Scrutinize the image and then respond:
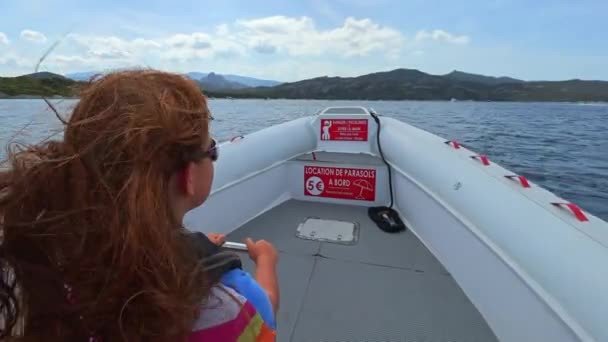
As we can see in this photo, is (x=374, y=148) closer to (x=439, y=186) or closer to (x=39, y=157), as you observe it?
(x=439, y=186)

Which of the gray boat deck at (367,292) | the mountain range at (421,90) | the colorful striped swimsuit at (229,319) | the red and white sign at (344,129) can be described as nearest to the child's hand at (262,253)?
the colorful striped swimsuit at (229,319)

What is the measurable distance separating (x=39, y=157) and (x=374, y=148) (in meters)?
2.86

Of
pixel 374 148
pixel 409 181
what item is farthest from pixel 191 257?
pixel 374 148

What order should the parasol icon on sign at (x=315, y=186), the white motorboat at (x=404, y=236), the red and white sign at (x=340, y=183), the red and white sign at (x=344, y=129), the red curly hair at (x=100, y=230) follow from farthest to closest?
the red and white sign at (x=344, y=129)
the parasol icon on sign at (x=315, y=186)
the red and white sign at (x=340, y=183)
the white motorboat at (x=404, y=236)
the red curly hair at (x=100, y=230)

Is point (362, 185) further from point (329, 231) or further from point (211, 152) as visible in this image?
point (211, 152)

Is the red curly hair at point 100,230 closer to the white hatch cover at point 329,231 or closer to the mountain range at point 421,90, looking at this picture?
the white hatch cover at point 329,231

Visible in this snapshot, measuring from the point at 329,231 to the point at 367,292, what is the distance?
74 centimetres

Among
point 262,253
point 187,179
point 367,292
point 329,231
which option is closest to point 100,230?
point 187,179

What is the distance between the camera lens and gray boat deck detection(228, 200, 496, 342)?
1573 millimetres

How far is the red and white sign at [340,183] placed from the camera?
3014mm

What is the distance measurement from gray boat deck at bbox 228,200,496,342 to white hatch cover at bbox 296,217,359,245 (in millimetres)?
56

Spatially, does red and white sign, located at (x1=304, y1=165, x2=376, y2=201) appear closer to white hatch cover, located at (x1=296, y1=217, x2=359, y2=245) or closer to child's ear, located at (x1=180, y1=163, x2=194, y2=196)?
white hatch cover, located at (x1=296, y1=217, x2=359, y2=245)

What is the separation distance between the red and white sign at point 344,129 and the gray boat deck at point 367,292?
965mm

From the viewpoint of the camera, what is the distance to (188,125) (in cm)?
52
